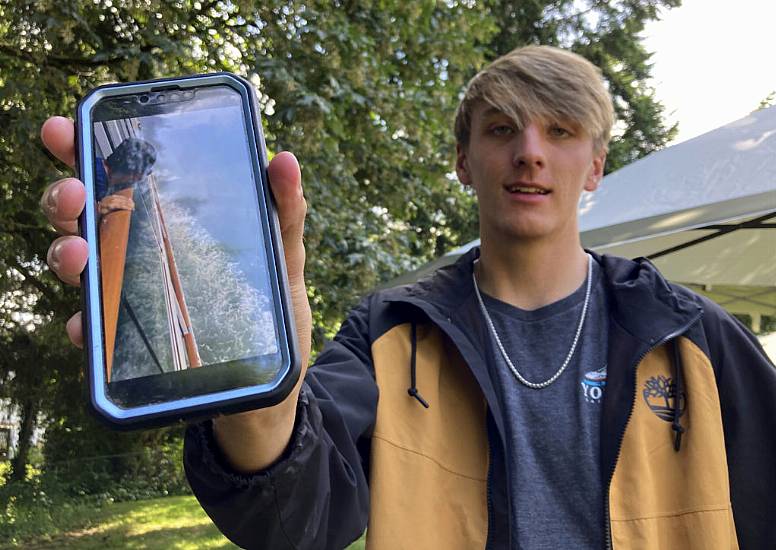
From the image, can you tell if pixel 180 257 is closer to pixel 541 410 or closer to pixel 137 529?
pixel 541 410

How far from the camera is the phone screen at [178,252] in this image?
0.96 meters

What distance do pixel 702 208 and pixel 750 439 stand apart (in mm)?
1579

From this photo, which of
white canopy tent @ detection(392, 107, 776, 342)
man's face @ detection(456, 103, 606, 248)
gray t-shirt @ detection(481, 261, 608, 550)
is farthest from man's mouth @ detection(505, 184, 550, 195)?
white canopy tent @ detection(392, 107, 776, 342)

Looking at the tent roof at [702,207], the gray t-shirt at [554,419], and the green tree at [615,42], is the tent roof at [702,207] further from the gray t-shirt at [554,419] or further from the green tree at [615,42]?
the green tree at [615,42]

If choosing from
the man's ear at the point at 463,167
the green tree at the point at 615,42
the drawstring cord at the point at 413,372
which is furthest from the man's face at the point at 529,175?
the green tree at the point at 615,42

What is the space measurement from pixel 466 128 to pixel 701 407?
37.1 inches

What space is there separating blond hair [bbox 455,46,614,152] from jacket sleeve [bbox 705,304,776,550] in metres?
0.68

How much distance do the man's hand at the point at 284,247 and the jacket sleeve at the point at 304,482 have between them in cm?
3

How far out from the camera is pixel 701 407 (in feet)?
4.83

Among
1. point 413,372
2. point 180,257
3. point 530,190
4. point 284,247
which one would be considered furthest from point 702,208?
point 180,257

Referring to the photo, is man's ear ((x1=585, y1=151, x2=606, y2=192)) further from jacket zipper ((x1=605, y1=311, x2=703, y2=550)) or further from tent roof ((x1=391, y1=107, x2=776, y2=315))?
tent roof ((x1=391, y1=107, x2=776, y2=315))

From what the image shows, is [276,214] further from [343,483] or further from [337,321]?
[337,321]

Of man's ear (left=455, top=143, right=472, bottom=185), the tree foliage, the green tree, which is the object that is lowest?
man's ear (left=455, top=143, right=472, bottom=185)

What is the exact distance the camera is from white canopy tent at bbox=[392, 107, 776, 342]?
111 inches
